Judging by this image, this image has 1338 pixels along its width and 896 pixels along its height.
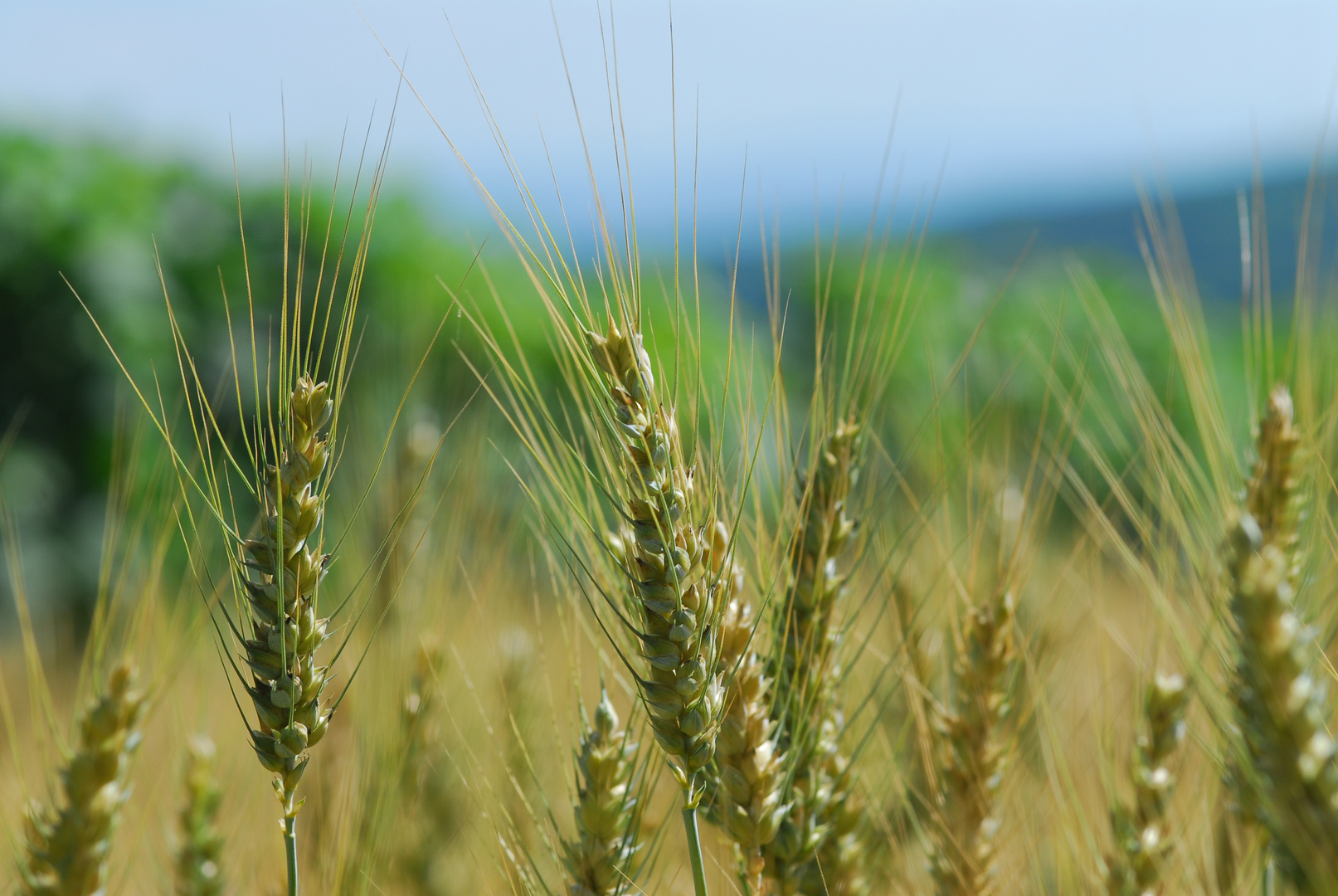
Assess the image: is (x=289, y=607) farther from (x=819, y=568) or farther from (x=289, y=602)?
(x=819, y=568)

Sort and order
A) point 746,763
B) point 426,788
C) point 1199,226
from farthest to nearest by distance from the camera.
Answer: point 1199,226
point 426,788
point 746,763

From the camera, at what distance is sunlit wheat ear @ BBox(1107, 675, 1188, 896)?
100 cm

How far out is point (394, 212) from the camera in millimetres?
3988

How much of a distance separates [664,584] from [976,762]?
1.88 feet

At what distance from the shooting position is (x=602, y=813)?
818mm

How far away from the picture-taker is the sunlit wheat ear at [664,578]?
68 centimetres

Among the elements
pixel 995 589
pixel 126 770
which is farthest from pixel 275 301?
pixel 995 589

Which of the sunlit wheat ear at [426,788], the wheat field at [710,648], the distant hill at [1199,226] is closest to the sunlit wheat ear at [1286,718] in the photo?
the wheat field at [710,648]

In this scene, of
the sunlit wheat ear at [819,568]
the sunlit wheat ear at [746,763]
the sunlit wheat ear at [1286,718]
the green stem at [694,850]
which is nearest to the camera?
the sunlit wheat ear at [1286,718]

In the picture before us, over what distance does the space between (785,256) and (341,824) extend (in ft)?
17.7

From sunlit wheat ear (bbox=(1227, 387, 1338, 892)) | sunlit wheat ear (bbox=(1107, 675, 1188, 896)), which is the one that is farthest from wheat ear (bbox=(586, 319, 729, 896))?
sunlit wheat ear (bbox=(1107, 675, 1188, 896))

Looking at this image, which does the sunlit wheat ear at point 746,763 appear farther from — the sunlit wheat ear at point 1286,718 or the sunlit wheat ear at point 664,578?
the sunlit wheat ear at point 1286,718

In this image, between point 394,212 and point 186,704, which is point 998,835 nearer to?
point 186,704

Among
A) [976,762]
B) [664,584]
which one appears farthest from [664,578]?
→ [976,762]
